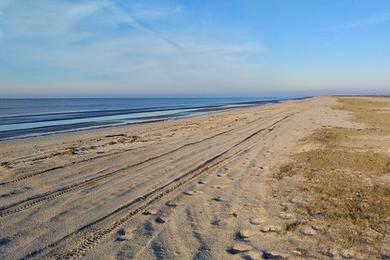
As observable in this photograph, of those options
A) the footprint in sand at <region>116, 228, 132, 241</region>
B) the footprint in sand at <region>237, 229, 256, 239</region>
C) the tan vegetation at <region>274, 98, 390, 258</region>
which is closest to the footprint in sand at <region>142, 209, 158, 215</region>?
the footprint in sand at <region>116, 228, 132, 241</region>

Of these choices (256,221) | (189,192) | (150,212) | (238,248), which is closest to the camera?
(238,248)

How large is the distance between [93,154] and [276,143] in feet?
21.2

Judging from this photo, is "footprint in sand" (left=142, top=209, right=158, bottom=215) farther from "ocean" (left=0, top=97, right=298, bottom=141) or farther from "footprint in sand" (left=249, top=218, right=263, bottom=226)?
"ocean" (left=0, top=97, right=298, bottom=141)

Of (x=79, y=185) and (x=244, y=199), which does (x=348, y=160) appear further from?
(x=79, y=185)

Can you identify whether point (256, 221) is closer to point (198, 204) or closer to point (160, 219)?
point (198, 204)

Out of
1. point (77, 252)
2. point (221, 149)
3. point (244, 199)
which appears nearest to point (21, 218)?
point (77, 252)

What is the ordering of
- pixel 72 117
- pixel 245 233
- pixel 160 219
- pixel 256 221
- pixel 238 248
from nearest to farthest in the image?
1. pixel 238 248
2. pixel 245 233
3. pixel 256 221
4. pixel 160 219
5. pixel 72 117

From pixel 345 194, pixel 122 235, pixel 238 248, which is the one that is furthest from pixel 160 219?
pixel 345 194

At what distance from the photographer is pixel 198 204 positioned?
609cm

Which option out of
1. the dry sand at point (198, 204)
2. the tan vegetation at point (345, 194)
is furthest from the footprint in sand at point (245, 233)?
the tan vegetation at point (345, 194)

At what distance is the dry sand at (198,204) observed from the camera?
439cm

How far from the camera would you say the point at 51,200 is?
6.45 metres

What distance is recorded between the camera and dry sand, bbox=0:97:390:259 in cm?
439

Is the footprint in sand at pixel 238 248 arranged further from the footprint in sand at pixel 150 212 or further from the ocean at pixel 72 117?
the ocean at pixel 72 117
